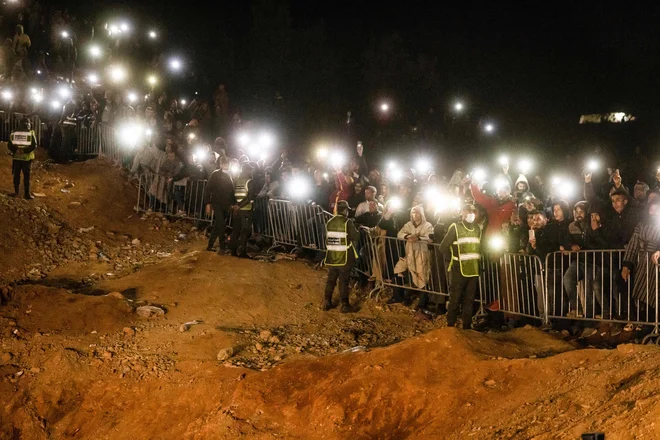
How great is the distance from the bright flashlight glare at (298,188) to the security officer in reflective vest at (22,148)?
6543 millimetres

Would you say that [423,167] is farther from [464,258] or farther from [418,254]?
[464,258]

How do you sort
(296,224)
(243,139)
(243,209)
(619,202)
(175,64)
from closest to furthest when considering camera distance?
(619,202) → (243,209) → (296,224) → (243,139) → (175,64)

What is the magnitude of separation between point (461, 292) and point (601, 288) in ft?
6.65

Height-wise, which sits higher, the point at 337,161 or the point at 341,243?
the point at 337,161

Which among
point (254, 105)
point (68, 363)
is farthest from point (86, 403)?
point (254, 105)

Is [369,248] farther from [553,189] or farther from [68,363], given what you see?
[68,363]

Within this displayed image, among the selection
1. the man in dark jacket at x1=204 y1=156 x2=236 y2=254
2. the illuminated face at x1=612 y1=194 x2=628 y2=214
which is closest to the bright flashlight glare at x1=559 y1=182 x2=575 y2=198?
the illuminated face at x1=612 y1=194 x2=628 y2=214

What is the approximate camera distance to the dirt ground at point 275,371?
6.05 meters

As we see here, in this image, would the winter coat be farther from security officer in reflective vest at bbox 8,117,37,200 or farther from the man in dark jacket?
security officer in reflective vest at bbox 8,117,37,200

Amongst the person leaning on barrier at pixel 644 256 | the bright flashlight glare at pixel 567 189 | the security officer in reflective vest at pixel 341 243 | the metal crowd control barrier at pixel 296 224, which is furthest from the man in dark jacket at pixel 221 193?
the person leaning on barrier at pixel 644 256

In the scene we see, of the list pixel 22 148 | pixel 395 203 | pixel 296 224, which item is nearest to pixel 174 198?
pixel 22 148

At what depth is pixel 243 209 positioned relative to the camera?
41.8 feet

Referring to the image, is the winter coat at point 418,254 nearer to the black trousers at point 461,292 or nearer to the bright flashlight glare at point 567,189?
the black trousers at point 461,292

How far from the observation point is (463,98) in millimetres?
35250
